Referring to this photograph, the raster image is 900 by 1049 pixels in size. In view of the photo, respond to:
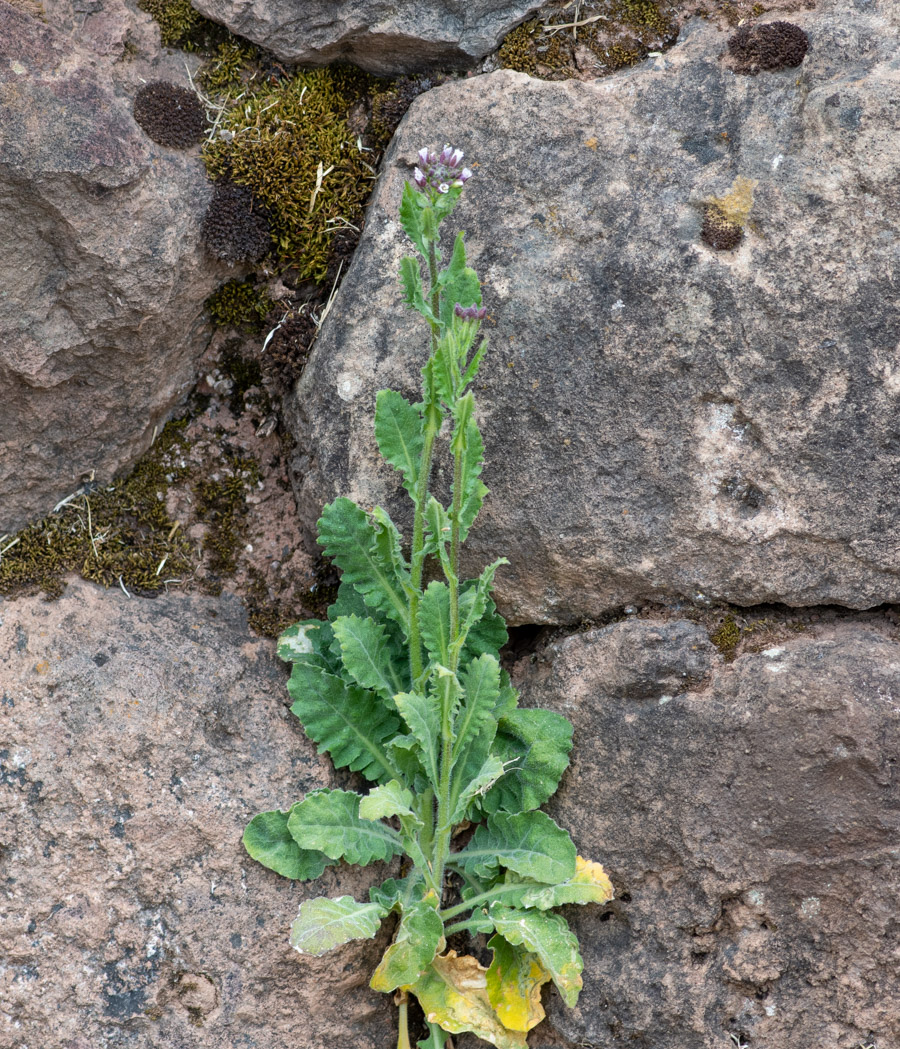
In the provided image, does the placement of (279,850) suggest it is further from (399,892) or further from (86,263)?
(86,263)

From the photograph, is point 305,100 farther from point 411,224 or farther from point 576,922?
point 576,922

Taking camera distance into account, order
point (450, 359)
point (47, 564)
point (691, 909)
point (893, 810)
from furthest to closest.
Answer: point (47, 564)
point (691, 909)
point (893, 810)
point (450, 359)

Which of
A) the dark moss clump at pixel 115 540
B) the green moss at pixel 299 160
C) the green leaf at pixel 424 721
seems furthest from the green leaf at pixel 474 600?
the green moss at pixel 299 160

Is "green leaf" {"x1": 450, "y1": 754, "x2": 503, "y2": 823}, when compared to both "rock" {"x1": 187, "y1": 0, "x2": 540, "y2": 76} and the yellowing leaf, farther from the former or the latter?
"rock" {"x1": 187, "y1": 0, "x2": 540, "y2": 76}

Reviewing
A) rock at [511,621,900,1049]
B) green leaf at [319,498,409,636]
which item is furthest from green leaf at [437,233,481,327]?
rock at [511,621,900,1049]

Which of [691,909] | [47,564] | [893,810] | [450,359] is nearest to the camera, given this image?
[450,359]

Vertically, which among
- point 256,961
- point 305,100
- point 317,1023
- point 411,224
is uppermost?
point 305,100

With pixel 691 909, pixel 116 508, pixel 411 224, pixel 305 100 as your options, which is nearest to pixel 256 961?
pixel 691 909

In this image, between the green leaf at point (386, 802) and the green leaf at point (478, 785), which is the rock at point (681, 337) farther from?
the green leaf at point (386, 802)
